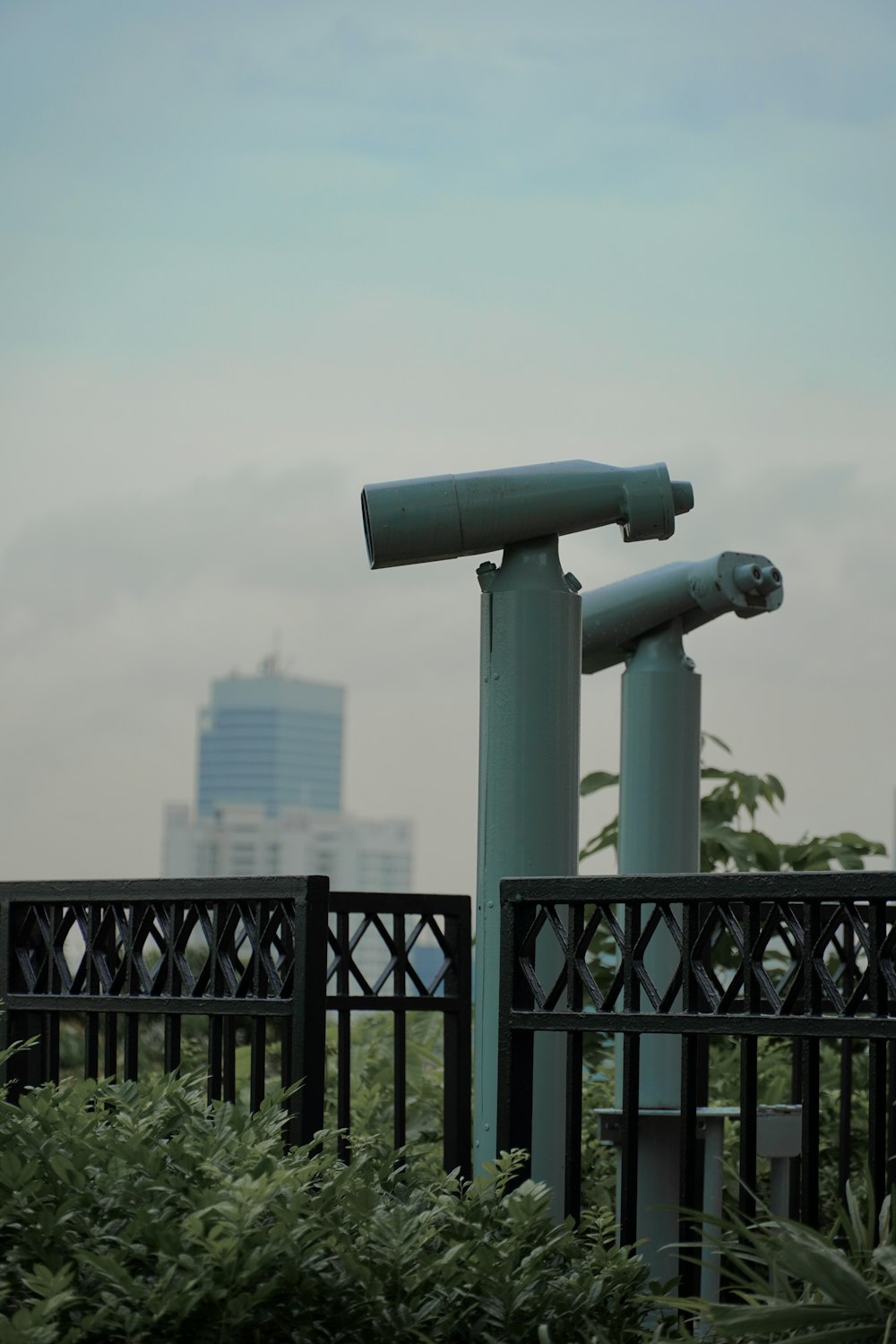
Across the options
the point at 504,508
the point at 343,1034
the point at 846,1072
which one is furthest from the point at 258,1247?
the point at 846,1072

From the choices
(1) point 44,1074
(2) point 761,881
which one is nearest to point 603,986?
(1) point 44,1074

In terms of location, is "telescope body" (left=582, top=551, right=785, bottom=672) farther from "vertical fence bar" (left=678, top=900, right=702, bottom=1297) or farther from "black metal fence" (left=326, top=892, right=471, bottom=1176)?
"vertical fence bar" (left=678, top=900, right=702, bottom=1297)

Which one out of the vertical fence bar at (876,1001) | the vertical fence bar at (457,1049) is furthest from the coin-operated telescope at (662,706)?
the vertical fence bar at (876,1001)

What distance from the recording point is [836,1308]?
3.00 metres

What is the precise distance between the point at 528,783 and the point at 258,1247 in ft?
6.58

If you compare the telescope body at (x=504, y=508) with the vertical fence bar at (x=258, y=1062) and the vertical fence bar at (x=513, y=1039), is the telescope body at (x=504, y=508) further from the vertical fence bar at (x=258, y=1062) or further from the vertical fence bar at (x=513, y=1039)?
the vertical fence bar at (x=258, y=1062)

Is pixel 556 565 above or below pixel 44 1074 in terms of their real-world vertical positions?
above

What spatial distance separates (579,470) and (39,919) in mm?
2280

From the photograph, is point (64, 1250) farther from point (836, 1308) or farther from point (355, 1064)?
point (355, 1064)

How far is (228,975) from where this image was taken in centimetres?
456

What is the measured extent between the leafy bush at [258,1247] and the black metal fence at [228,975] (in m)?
0.41

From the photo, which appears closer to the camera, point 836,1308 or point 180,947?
point 836,1308

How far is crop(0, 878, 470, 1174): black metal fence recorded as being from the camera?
168 inches

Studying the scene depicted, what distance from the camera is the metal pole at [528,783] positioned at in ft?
15.7
